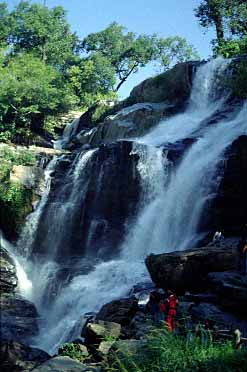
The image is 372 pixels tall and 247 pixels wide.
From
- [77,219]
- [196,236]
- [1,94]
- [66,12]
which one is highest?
[66,12]

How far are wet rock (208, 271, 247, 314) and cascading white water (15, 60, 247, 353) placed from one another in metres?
4.54

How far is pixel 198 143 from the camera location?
2245cm

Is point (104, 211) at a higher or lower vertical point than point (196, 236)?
higher

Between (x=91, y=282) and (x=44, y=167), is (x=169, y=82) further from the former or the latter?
(x=91, y=282)

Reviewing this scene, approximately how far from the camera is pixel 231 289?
11.6 meters

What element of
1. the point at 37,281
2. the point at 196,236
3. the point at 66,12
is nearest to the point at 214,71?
the point at 196,236

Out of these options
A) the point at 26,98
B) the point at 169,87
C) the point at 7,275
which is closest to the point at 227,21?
the point at 169,87

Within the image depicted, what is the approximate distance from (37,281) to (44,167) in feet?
30.2

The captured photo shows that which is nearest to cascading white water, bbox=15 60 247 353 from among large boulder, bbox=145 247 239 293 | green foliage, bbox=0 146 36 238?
green foliage, bbox=0 146 36 238

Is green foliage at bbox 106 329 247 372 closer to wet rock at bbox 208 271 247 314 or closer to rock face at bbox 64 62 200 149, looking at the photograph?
wet rock at bbox 208 271 247 314

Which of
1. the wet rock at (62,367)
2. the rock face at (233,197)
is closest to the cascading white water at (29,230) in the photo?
the rock face at (233,197)

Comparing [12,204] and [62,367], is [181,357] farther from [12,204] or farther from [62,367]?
[12,204]

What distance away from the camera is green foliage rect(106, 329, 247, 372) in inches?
254

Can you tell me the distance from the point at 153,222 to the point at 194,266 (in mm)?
6053
